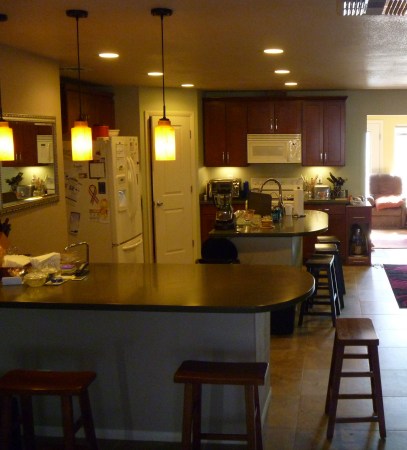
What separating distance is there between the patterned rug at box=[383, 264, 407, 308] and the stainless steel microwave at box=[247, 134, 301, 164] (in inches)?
75.1

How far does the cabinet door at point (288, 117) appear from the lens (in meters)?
8.72

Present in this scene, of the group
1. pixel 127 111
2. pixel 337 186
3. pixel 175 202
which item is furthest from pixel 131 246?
pixel 337 186

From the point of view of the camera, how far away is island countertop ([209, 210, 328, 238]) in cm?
541

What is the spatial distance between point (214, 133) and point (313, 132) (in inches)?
53.0

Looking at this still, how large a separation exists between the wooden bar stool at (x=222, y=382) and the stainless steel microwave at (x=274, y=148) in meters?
5.97

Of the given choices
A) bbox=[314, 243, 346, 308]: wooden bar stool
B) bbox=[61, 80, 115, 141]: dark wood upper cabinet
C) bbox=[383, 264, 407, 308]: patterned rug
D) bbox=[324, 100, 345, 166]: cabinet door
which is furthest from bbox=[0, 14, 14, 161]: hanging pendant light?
bbox=[324, 100, 345, 166]: cabinet door

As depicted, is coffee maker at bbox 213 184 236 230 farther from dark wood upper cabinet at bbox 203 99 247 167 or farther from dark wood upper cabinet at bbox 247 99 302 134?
→ dark wood upper cabinet at bbox 247 99 302 134

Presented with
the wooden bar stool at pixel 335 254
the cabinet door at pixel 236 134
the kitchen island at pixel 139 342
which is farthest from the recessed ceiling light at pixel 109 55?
the cabinet door at pixel 236 134

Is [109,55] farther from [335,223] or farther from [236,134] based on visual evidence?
[335,223]

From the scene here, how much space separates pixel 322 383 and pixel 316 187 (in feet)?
15.4

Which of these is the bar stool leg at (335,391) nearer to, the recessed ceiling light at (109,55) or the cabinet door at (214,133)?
the recessed ceiling light at (109,55)

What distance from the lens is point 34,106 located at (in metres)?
4.96

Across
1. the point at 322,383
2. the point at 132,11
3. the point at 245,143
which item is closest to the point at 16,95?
the point at 132,11

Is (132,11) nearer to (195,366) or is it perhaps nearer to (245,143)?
(195,366)
